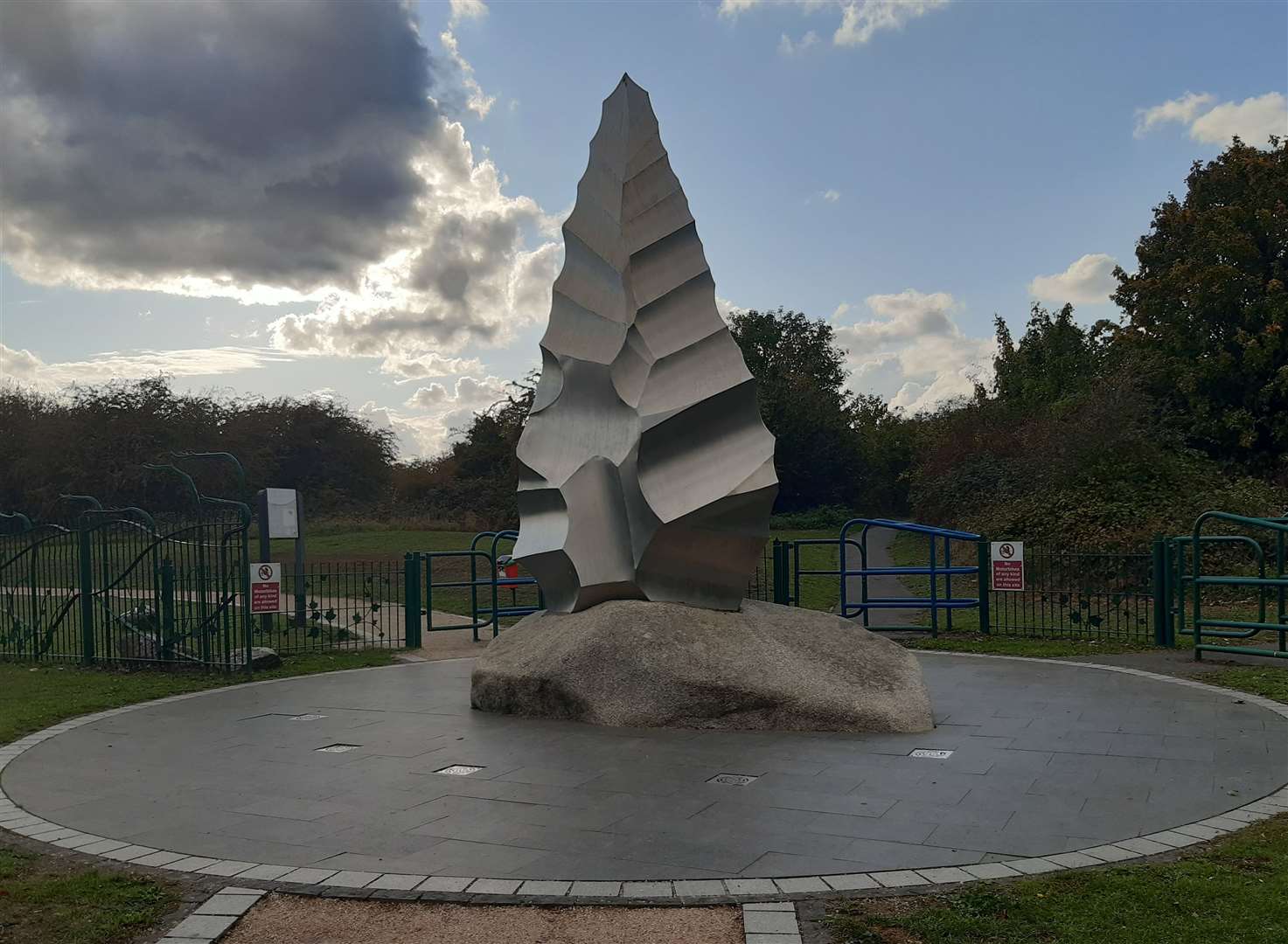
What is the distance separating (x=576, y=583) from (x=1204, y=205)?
23016 millimetres

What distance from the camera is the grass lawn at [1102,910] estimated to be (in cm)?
407

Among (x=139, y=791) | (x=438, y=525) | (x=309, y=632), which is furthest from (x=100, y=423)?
(x=139, y=791)

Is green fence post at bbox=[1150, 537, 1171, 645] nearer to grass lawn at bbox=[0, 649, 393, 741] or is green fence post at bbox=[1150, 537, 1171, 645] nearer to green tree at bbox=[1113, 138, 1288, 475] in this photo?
grass lawn at bbox=[0, 649, 393, 741]

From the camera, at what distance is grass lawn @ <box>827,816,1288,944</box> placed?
13.4 feet

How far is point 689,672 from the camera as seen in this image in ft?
28.0

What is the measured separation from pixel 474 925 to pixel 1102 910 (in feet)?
8.52

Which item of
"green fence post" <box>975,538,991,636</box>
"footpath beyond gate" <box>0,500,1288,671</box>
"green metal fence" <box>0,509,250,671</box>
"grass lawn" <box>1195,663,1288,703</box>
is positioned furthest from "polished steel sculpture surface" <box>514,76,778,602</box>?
"green fence post" <box>975,538,991,636</box>

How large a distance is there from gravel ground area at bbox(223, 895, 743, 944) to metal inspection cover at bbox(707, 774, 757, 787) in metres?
2.13

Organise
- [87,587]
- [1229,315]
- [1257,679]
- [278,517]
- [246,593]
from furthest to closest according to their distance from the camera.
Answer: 1. [1229,315]
2. [278,517]
3. [87,587]
4. [246,593]
5. [1257,679]

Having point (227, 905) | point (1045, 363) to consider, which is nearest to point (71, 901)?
point (227, 905)

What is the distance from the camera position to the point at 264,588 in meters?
12.6

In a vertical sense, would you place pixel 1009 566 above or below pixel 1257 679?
above

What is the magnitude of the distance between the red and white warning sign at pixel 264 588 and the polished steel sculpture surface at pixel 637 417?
369cm

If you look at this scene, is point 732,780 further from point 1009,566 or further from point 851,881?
point 1009,566
